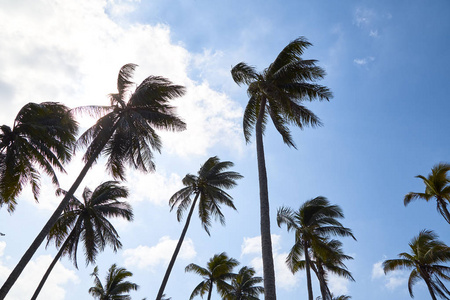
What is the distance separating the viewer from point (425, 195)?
20859 mm

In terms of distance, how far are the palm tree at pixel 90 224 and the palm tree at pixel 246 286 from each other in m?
17.3

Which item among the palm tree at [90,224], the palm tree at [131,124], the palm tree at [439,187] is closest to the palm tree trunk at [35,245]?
the palm tree at [131,124]

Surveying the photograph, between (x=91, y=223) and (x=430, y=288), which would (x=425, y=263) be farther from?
(x=91, y=223)

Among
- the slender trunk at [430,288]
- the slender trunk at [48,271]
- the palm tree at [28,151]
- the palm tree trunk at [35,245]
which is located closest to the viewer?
the palm tree trunk at [35,245]

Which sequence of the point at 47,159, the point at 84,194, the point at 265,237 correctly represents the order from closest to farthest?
the point at 265,237
the point at 47,159
the point at 84,194

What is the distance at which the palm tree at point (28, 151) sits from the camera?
14.6 m

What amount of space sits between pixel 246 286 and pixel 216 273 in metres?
5.68

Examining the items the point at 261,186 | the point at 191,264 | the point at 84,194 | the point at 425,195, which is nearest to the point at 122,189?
the point at 84,194

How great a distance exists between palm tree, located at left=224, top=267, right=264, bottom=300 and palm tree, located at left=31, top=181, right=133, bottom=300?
56.8 ft

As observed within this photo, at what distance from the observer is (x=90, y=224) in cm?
2139

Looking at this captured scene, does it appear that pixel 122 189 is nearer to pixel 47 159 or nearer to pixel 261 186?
pixel 47 159

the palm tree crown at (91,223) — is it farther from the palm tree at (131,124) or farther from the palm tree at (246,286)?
the palm tree at (246,286)

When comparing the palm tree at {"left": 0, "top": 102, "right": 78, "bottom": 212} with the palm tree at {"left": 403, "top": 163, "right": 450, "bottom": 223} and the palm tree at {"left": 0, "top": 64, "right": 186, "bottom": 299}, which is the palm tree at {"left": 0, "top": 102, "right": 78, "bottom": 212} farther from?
the palm tree at {"left": 403, "top": 163, "right": 450, "bottom": 223}

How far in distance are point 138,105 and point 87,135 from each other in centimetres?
330
